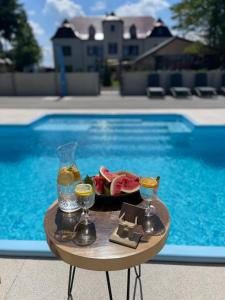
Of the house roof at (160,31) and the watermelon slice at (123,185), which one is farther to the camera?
the house roof at (160,31)

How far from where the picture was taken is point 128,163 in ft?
22.8

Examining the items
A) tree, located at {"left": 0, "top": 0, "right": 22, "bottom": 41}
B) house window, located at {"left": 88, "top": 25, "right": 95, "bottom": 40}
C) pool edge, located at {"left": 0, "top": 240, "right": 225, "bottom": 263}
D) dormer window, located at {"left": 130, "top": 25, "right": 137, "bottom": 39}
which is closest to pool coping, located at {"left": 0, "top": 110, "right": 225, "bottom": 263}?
pool edge, located at {"left": 0, "top": 240, "right": 225, "bottom": 263}

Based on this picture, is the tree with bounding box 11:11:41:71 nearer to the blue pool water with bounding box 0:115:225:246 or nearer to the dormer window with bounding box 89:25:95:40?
the dormer window with bounding box 89:25:95:40

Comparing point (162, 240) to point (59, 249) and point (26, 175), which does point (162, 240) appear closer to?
point (59, 249)

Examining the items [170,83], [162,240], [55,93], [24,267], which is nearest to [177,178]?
[24,267]

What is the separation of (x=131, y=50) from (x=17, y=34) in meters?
15.3

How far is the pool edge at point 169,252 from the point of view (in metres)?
2.66

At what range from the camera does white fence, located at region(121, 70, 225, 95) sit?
1798cm

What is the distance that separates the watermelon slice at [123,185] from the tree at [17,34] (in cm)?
3442

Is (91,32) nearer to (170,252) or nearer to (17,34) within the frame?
(17,34)

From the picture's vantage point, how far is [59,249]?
5.13ft

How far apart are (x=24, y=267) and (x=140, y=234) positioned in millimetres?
1514

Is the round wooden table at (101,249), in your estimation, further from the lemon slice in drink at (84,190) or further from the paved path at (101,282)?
the paved path at (101,282)

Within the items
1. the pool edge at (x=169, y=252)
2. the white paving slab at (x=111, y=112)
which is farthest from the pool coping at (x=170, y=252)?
the white paving slab at (x=111, y=112)
